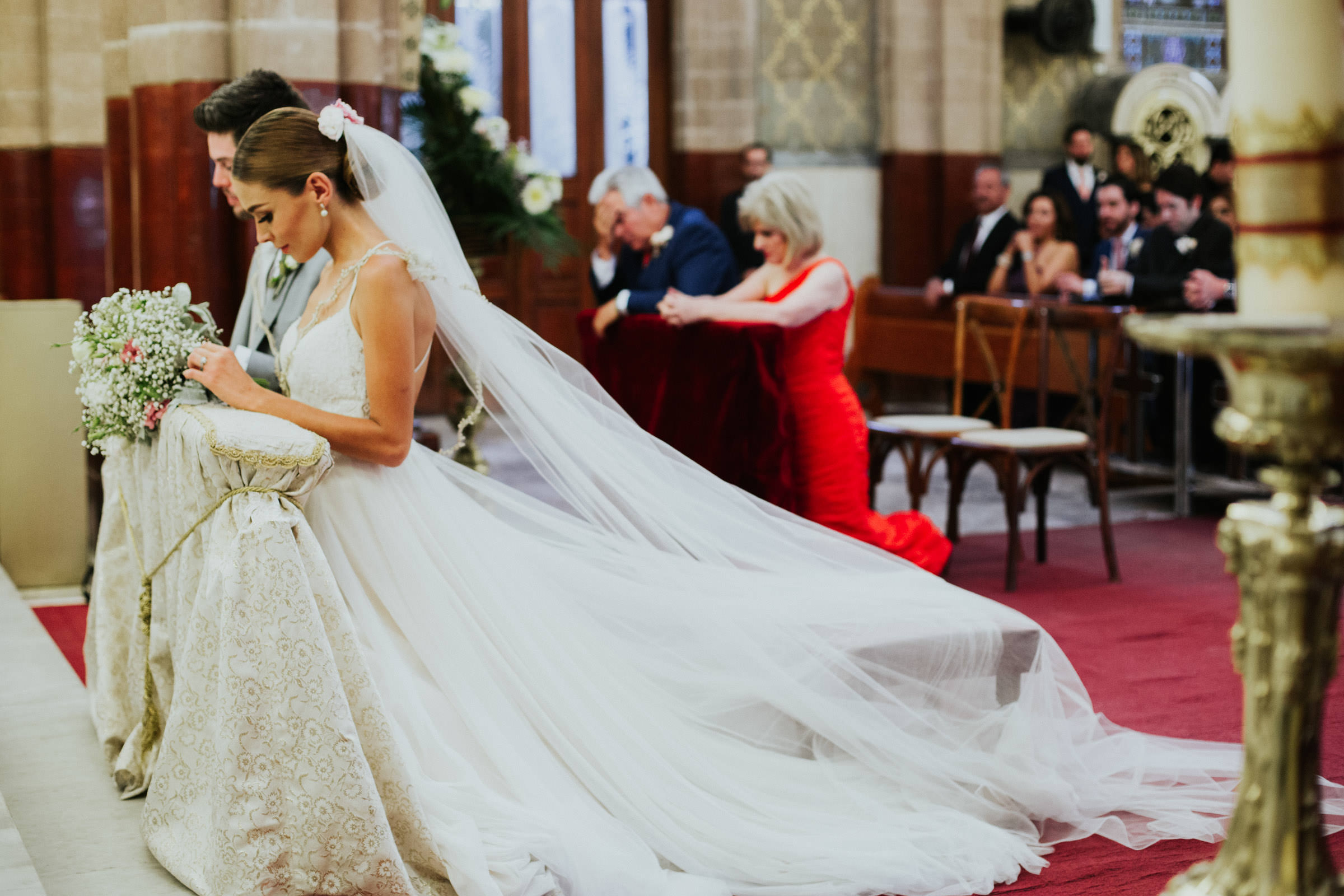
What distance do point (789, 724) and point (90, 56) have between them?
6.02 metres

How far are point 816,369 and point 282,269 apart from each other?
200 centimetres

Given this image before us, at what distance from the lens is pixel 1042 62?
11039mm

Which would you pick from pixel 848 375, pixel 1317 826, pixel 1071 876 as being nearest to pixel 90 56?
pixel 848 375

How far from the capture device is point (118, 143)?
641 cm

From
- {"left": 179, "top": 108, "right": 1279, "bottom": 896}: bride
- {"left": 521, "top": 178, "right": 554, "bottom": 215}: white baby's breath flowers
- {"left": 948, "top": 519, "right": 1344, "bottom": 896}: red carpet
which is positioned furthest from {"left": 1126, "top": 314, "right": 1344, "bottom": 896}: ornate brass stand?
{"left": 521, "top": 178, "right": 554, "bottom": 215}: white baby's breath flowers

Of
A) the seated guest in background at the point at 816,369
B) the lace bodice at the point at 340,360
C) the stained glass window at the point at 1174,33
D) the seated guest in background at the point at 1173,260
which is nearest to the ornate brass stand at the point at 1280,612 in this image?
the lace bodice at the point at 340,360

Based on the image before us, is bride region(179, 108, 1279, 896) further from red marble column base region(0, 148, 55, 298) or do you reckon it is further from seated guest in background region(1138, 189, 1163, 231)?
seated guest in background region(1138, 189, 1163, 231)

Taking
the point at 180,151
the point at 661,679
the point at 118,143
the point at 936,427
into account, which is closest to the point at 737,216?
the point at 936,427

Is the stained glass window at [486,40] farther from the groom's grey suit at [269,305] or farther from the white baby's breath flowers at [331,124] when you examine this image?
the white baby's breath flowers at [331,124]

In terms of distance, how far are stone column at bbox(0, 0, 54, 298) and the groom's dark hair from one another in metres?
4.51

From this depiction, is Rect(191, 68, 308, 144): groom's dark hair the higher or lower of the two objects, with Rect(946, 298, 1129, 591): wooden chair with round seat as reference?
higher

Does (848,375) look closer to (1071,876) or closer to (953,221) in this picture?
(953,221)

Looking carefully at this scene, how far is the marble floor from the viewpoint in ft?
9.14

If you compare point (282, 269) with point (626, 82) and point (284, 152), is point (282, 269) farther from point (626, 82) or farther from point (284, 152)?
point (626, 82)
